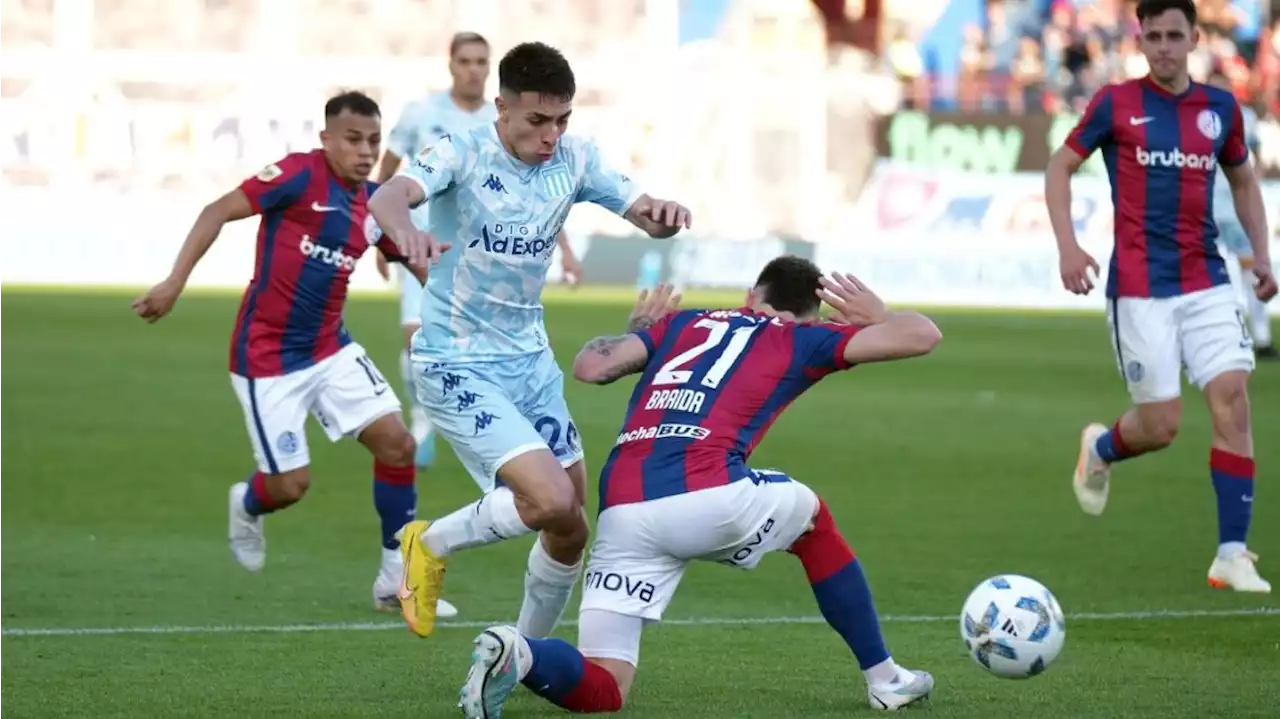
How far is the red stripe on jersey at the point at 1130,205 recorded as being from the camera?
28.4 ft

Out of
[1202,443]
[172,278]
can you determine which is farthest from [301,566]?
[1202,443]

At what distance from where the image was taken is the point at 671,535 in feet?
18.4

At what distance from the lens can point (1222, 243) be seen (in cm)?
1836

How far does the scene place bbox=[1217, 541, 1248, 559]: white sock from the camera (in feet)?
27.1

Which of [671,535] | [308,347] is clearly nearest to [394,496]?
[308,347]

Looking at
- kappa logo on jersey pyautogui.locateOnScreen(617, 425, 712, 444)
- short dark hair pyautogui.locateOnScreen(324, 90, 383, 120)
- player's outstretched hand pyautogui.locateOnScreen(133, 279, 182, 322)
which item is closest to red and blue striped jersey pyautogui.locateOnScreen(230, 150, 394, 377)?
short dark hair pyautogui.locateOnScreen(324, 90, 383, 120)

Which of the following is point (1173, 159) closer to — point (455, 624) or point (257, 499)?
point (455, 624)

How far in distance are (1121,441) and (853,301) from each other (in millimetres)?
3695

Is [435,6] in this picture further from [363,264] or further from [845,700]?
[845,700]

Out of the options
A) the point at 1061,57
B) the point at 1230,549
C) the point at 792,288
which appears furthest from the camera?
the point at 1061,57

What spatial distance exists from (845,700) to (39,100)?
27843 millimetres

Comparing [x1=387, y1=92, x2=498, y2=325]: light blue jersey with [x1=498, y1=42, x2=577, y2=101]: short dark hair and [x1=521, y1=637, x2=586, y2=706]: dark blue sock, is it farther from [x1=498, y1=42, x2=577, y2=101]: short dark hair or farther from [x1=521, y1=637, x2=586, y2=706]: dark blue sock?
[x1=521, y1=637, x2=586, y2=706]: dark blue sock

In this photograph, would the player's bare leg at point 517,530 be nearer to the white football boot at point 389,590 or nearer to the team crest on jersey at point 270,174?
the white football boot at point 389,590

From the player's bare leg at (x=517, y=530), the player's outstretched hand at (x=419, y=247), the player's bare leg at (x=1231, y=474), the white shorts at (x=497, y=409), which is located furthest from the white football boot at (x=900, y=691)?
the player's bare leg at (x=1231, y=474)
